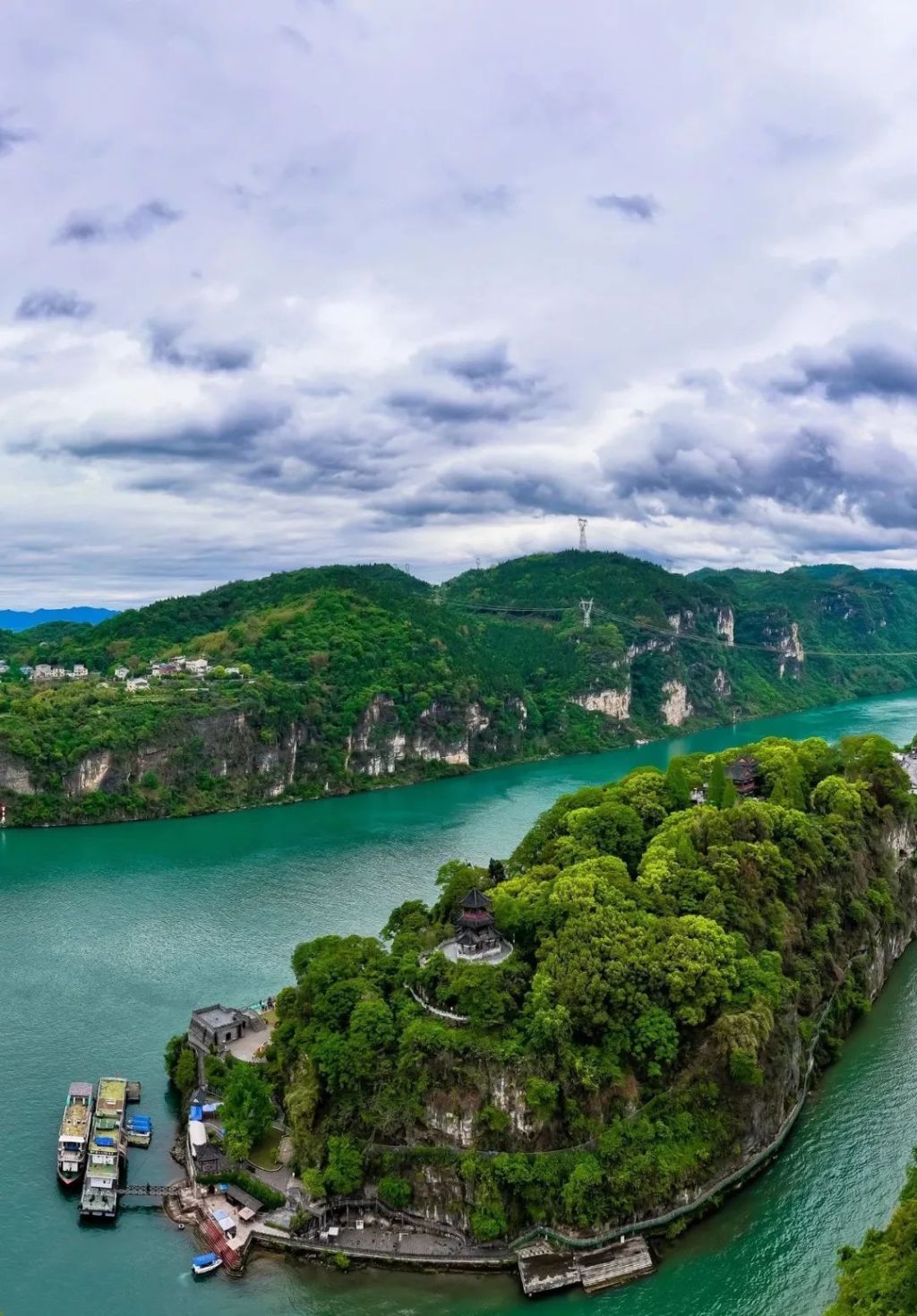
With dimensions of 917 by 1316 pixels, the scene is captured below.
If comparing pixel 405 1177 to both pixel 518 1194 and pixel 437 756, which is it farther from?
pixel 437 756

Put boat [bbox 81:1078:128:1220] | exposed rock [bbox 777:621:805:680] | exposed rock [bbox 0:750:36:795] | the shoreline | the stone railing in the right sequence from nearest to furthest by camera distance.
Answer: boat [bbox 81:1078:128:1220]
the stone railing
exposed rock [bbox 0:750:36:795]
the shoreline
exposed rock [bbox 777:621:805:680]

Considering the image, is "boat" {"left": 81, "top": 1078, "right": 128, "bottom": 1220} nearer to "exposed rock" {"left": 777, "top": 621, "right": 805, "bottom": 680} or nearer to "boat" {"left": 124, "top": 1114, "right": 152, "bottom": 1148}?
"boat" {"left": 124, "top": 1114, "right": 152, "bottom": 1148}

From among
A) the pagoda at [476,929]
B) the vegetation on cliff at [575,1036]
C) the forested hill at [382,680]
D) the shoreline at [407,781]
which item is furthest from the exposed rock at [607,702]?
the pagoda at [476,929]

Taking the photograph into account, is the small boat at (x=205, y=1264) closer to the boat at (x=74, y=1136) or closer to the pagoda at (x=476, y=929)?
the boat at (x=74, y=1136)

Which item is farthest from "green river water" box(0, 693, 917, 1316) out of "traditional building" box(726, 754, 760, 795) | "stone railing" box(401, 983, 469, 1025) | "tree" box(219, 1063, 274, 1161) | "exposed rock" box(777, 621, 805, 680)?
"exposed rock" box(777, 621, 805, 680)

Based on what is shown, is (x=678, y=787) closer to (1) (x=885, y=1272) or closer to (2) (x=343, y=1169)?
(2) (x=343, y=1169)

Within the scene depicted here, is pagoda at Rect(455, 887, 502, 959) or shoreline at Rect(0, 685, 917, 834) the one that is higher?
pagoda at Rect(455, 887, 502, 959)

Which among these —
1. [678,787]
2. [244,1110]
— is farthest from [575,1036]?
[678,787]
